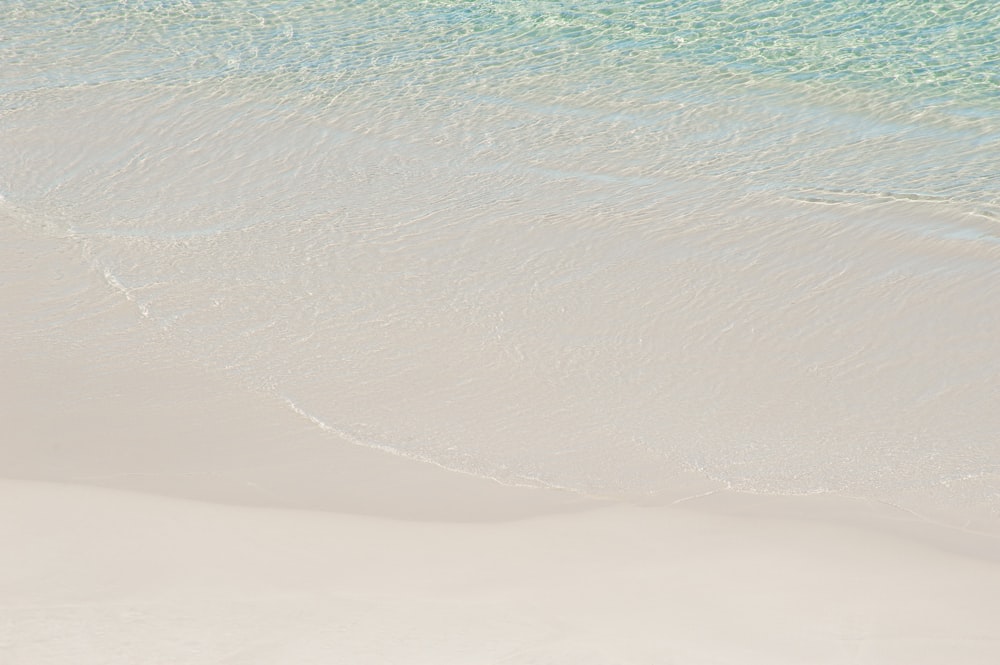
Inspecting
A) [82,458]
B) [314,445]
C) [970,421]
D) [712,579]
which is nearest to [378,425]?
[314,445]

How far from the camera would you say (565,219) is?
606 centimetres

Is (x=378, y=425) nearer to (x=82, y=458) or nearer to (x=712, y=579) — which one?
(x=82, y=458)

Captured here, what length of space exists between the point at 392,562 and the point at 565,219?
2.78 metres

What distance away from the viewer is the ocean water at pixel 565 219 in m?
4.53

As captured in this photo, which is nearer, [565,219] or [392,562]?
[392,562]

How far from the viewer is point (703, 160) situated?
666cm

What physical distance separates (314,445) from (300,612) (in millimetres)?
1081

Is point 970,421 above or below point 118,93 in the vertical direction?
below

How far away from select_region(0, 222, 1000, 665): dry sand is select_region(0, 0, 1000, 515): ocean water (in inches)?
8.8

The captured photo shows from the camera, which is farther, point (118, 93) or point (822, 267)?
point (118, 93)

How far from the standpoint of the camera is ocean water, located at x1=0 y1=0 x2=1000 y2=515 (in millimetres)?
4527

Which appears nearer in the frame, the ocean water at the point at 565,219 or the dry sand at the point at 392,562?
the dry sand at the point at 392,562

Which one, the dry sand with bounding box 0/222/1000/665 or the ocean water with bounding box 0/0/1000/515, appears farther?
the ocean water with bounding box 0/0/1000/515

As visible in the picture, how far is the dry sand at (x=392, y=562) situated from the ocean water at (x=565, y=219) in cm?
22
